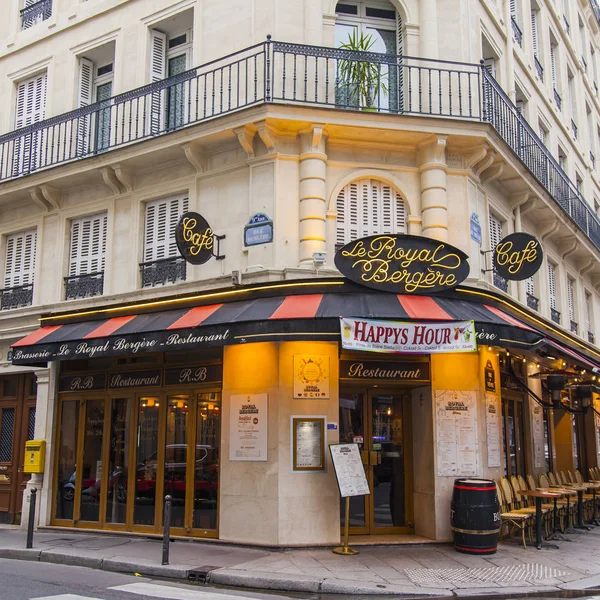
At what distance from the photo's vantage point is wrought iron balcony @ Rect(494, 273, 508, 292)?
12812 mm

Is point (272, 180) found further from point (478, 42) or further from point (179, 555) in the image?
point (179, 555)

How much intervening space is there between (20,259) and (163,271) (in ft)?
13.7

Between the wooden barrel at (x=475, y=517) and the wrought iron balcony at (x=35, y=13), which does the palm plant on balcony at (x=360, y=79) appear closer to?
the wooden barrel at (x=475, y=517)

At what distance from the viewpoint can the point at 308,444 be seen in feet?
35.2

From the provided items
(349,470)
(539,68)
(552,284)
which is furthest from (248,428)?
(539,68)

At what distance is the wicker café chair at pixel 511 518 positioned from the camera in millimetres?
11023

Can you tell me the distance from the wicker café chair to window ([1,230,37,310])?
9.78 m

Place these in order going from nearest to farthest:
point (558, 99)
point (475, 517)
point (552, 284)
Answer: point (475, 517)
point (552, 284)
point (558, 99)

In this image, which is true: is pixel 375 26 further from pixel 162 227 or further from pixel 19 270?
pixel 19 270

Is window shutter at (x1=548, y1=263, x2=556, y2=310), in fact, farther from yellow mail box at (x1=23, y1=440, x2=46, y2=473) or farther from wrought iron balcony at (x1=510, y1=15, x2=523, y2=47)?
yellow mail box at (x1=23, y1=440, x2=46, y2=473)

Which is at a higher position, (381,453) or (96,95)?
(96,95)

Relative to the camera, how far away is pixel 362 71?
11648mm

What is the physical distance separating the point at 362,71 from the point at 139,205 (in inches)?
184

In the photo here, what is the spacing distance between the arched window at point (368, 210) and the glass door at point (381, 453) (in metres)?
2.68
